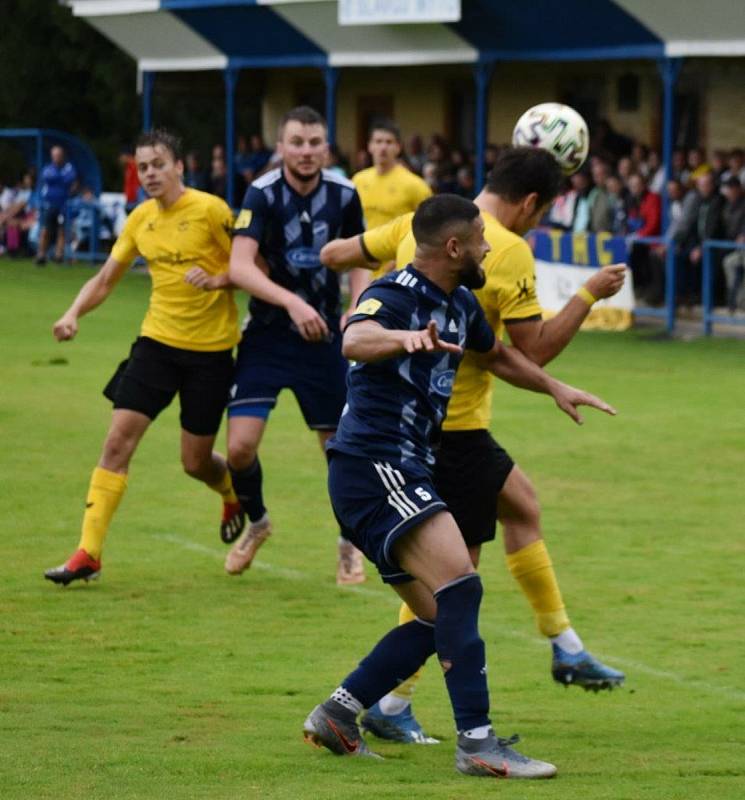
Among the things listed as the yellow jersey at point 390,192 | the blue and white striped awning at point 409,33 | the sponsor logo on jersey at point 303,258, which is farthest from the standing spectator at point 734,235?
the sponsor logo on jersey at point 303,258

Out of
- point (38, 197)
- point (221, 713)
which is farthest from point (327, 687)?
point (38, 197)

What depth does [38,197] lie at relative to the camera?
34344 millimetres

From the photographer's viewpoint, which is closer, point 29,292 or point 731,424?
point 731,424

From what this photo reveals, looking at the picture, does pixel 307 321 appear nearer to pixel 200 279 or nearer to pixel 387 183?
pixel 200 279

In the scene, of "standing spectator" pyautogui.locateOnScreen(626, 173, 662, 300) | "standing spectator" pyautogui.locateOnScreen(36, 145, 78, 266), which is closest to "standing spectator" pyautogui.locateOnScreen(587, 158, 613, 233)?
"standing spectator" pyautogui.locateOnScreen(626, 173, 662, 300)

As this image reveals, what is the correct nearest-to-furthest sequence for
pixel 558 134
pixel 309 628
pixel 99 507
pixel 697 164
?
pixel 558 134 < pixel 309 628 < pixel 99 507 < pixel 697 164

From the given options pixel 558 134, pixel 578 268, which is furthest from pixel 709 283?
pixel 558 134

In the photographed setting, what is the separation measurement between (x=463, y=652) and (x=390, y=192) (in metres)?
11.5

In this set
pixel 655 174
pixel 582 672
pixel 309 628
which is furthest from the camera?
pixel 655 174

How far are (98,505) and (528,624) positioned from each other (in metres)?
2.15

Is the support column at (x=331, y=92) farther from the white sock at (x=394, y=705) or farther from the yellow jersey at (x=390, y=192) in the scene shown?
the white sock at (x=394, y=705)

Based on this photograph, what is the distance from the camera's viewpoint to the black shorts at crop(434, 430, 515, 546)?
6.67m

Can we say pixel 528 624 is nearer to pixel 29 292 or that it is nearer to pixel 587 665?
pixel 587 665

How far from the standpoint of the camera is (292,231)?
930 centimetres
